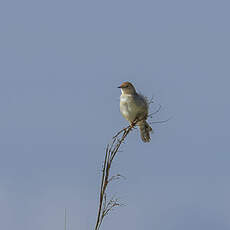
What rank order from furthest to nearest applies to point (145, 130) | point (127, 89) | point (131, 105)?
point (127, 89) → point (131, 105) → point (145, 130)

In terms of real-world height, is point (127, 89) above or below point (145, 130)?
above

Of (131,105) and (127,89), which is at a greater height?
(127,89)

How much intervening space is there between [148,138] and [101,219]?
389 cm

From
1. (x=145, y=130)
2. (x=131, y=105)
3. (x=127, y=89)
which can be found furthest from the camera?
(x=127, y=89)

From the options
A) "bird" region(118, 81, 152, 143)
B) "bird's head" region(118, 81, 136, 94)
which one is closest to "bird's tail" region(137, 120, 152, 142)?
"bird" region(118, 81, 152, 143)

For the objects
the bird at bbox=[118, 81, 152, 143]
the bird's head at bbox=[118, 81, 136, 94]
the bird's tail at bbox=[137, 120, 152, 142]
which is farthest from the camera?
the bird's head at bbox=[118, 81, 136, 94]

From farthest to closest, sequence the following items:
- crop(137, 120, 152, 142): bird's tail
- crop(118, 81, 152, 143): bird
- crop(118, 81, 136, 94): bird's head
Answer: crop(118, 81, 136, 94): bird's head, crop(118, 81, 152, 143): bird, crop(137, 120, 152, 142): bird's tail

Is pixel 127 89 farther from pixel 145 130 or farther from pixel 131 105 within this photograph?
pixel 145 130

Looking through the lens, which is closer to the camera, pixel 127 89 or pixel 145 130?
pixel 145 130

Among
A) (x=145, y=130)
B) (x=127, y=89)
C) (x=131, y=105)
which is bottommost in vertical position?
(x=145, y=130)

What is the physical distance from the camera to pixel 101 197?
6.10ft

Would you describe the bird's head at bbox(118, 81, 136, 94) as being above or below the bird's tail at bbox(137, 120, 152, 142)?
above

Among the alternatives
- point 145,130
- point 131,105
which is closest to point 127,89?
point 131,105

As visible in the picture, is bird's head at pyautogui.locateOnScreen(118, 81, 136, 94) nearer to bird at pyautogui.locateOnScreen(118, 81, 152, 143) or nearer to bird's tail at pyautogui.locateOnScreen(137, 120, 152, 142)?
bird at pyautogui.locateOnScreen(118, 81, 152, 143)
